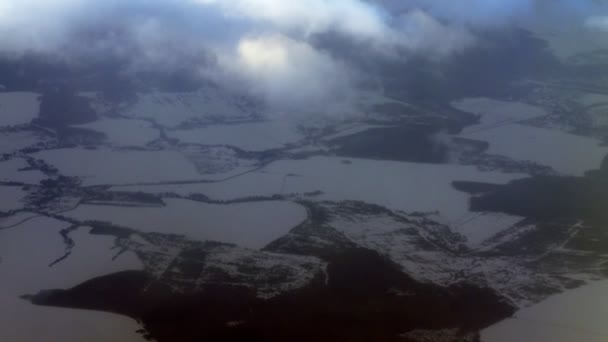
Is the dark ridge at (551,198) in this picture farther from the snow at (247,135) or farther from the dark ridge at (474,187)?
the snow at (247,135)

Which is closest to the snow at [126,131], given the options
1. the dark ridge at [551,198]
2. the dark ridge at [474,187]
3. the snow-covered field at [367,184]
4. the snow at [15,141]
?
the snow at [15,141]

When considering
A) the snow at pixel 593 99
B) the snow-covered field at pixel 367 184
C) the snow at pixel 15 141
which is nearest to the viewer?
the snow-covered field at pixel 367 184

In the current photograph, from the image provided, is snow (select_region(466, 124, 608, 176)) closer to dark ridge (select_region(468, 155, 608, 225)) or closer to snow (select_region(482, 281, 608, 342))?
dark ridge (select_region(468, 155, 608, 225))

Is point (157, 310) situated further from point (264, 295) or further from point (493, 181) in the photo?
point (493, 181)

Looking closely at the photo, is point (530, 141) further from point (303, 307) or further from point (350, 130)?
point (303, 307)

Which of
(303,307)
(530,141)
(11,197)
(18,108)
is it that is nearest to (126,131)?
(18,108)

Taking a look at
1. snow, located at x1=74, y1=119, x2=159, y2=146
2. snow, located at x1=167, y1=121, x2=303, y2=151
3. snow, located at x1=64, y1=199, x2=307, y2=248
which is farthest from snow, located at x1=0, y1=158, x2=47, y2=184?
snow, located at x1=167, y1=121, x2=303, y2=151
